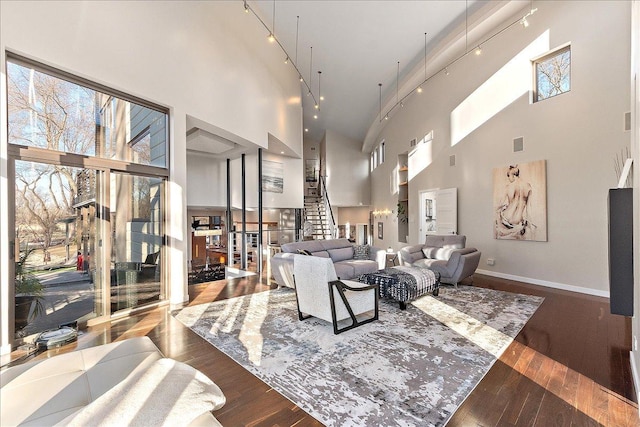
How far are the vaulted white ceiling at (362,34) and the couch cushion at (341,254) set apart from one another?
4935 millimetres

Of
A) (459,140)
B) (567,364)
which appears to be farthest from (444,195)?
(567,364)

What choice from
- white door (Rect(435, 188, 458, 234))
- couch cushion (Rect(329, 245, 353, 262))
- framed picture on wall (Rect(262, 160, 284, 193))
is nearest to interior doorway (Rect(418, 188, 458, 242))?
white door (Rect(435, 188, 458, 234))

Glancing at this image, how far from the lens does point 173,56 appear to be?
460cm

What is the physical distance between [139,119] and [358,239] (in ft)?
39.7

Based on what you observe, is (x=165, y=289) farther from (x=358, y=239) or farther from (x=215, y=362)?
(x=358, y=239)

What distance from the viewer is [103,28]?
145 inches

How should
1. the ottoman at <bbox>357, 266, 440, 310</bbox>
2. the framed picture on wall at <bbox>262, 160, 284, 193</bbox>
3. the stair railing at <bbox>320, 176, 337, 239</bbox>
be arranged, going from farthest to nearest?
1. the stair railing at <bbox>320, 176, 337, 239</bbox>
2. the framed picture on wall at <bbox>262, 160, 284, 193</bbox>
3. the ottoman at <bbox>357, 266, 440, 310</bbox>

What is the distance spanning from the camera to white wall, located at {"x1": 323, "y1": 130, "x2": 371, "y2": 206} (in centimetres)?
1320

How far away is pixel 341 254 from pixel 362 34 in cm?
505

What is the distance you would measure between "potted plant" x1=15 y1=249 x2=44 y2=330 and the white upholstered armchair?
3.00 m

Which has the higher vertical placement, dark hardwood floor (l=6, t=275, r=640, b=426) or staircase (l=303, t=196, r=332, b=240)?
staircase (l=303, t=196, r=332, b=240)

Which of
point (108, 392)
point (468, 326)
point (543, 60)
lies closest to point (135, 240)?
point (108, 392)

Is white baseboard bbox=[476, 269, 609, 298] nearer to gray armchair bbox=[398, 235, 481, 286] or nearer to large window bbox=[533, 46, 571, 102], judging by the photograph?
gray armchair bbox=[398, 235, 481, 286]

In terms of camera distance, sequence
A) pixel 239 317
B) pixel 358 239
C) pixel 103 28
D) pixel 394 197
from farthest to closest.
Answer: pixel 358 239 < pixel 394 197 < pixel 239 317 < pixel 103 28
